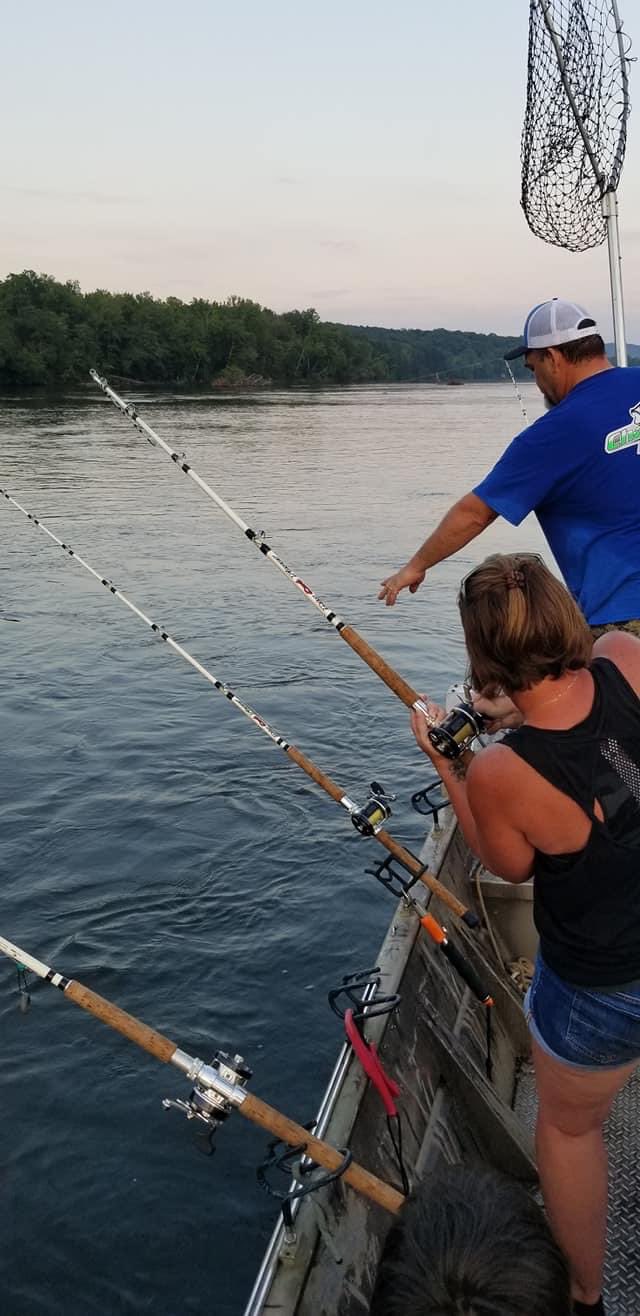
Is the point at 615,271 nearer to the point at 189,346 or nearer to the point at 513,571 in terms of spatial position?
the point at 513,571

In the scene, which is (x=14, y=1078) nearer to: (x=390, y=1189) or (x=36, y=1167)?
(x=36, y=1167)

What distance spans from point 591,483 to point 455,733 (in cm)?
130

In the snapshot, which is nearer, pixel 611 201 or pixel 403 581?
pixel 403 581

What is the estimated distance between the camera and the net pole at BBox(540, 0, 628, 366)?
582 centimetres

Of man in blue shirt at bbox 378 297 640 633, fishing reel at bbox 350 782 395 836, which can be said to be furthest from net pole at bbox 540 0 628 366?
fishing reel at bbox 350 782 395 836

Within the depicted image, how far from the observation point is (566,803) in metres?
2.40

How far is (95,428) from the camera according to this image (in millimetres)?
49219

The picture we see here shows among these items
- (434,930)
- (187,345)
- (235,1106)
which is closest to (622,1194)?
(434,930)

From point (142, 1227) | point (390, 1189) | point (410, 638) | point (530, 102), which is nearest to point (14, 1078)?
point (142, 1227)

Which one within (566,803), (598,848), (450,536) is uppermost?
(450,536)

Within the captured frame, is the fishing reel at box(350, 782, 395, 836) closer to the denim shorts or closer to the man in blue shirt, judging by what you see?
the man in blue shirt

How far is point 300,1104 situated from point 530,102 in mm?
6026

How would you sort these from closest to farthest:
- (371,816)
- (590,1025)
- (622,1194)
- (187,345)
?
(590,1025), (622,1194), (371,816), (187,345)

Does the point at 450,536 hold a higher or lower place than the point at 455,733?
higher
